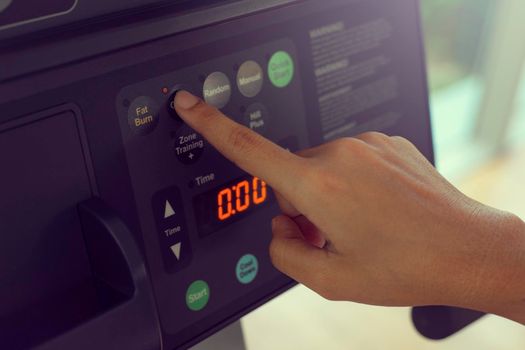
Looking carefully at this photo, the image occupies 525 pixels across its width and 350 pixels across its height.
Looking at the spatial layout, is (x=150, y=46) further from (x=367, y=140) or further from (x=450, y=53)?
(x=450, y=53)

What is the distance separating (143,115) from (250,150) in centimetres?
10

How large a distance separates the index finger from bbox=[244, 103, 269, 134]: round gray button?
41 millimetres

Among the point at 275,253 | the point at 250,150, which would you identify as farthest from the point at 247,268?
the point at 250,150

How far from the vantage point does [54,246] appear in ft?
1.56

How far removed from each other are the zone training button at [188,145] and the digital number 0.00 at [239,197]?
0.17 ft

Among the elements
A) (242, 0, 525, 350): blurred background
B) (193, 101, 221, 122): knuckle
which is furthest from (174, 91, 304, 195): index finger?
(242, 0, 525, 350): blurred background

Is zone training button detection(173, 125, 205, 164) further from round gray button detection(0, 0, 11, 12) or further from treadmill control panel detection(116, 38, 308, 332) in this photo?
round gray button detection(0, 0, 11, 12)

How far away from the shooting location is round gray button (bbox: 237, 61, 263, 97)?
56 cm

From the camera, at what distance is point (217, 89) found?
21.6 inches

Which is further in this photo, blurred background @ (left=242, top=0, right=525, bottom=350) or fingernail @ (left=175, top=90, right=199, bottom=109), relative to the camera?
blurred background @ (left=242, top=0, right=525, bottom=350)

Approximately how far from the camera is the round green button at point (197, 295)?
0.57 metres

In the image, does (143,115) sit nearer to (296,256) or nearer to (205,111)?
(205,111)

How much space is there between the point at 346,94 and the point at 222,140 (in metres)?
0.20

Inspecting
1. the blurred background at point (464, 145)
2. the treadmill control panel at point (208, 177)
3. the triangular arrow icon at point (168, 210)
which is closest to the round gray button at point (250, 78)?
the treadmill control panel at point (208, 177)
